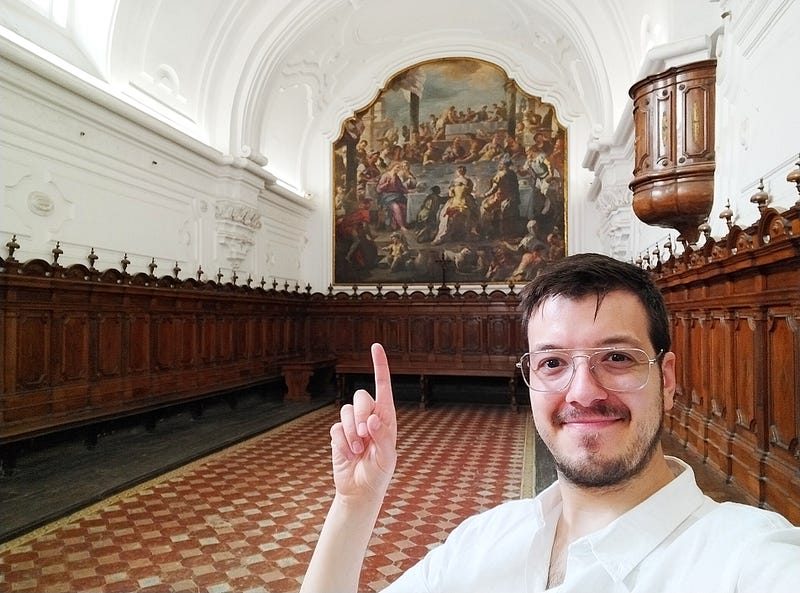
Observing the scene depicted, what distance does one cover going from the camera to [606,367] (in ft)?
3.58

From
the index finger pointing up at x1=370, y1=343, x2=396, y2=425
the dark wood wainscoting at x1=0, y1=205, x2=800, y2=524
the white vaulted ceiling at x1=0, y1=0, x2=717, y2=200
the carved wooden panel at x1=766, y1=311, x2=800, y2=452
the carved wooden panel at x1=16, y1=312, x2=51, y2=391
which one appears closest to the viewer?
the index finger pointing up at x1=370, y1=343, x2=396, y2=425

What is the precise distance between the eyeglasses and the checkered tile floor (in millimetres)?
2300

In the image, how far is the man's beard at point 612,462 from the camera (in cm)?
105

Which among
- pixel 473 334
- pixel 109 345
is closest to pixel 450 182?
pixel 473 334

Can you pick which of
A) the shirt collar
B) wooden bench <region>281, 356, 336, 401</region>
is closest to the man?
the shirt collar

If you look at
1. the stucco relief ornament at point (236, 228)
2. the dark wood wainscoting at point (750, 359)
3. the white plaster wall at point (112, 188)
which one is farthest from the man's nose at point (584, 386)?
the stucco relief ornament at point (236, 228)

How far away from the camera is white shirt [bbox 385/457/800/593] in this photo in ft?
2.82

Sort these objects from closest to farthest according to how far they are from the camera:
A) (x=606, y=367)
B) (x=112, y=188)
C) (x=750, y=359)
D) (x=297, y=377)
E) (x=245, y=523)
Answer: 1. (x=606, y=367)
2. (x=750, y=359)
3. (x=245, y=523)
4. (x=112, y=188)
5. (x=297, y=377)

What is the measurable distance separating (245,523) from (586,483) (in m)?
3.37

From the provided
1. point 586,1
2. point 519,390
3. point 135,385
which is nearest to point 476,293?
point 519,390

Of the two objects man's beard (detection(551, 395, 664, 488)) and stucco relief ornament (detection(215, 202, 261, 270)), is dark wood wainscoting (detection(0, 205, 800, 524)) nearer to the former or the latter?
stucco relief ornament (detection(215, 202, 261, 270))

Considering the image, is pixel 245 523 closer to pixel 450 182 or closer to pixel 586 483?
pixel 586 483

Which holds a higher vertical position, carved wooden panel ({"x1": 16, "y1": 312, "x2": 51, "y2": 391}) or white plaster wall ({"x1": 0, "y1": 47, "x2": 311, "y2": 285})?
white plaster wall ({"x1": 0, "y1": 47, "x2": 311, "y2": 285})

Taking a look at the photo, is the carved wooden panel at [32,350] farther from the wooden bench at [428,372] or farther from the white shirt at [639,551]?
the white shirt at [639,551]
